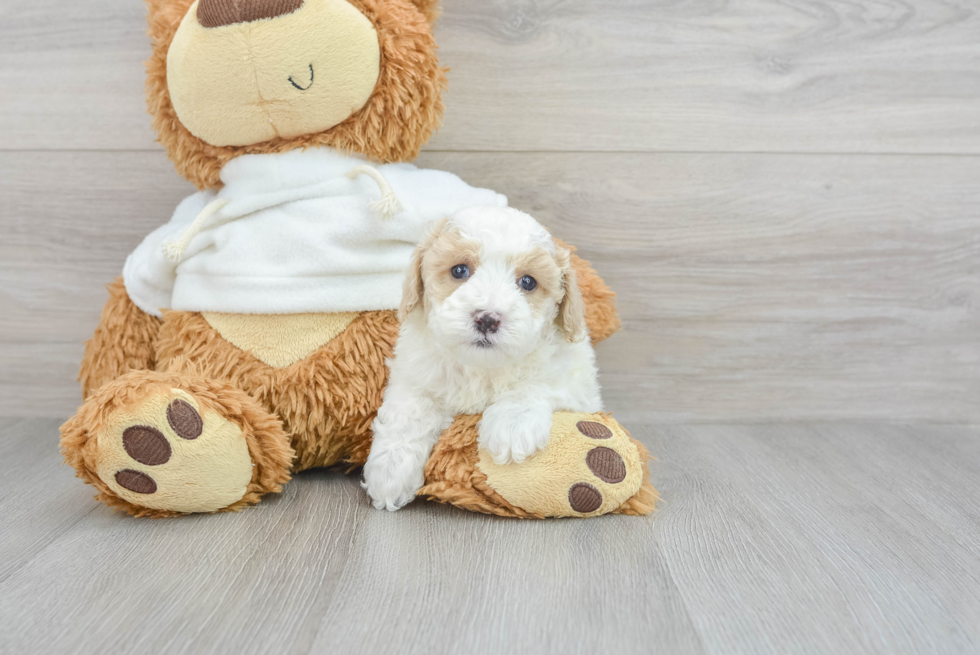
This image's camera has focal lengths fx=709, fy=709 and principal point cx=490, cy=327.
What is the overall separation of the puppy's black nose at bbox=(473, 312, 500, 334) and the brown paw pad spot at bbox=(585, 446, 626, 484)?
0.64 feet

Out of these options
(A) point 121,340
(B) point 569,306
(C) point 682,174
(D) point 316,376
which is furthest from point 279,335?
(C) point 682,174

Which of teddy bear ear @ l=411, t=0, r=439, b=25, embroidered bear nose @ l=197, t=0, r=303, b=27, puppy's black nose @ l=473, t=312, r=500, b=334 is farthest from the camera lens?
teddy bear ear @ l=411, t=0, r=439, b=25

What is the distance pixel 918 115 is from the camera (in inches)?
48.1

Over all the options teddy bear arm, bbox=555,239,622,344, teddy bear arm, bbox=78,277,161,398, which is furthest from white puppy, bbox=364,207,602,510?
teddy bear arm, bbox=78,277,161,398

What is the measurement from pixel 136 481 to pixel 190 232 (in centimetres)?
34

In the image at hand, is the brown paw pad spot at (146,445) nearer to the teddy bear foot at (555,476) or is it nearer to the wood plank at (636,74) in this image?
the teddy bear foot at (555,476)

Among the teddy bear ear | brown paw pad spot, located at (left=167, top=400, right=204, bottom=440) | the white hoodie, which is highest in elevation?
the teddy bear ear

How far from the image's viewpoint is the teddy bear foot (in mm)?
825

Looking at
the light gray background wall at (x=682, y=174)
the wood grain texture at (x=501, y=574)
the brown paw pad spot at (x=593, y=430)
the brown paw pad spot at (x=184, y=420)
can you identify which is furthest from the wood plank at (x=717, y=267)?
the brown paw pad spot at (x=184, y=420)

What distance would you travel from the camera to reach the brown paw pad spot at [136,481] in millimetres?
799

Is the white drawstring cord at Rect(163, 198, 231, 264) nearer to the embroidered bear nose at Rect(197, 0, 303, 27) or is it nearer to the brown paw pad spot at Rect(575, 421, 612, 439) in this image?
the embroidered bear nose at Rect(197, 0, 303, 27)

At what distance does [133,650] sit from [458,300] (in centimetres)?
44

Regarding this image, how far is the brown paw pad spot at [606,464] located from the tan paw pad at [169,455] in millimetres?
425

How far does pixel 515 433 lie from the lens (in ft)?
2.69
